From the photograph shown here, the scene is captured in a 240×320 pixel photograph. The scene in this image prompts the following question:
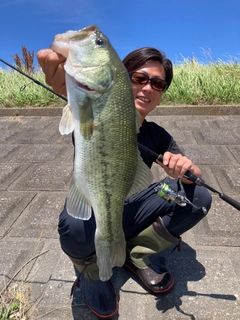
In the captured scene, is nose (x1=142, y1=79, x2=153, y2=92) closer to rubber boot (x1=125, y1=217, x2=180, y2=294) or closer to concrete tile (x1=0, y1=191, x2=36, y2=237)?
rubber boot (x1=125, y1=217, x2=180, y2=294)

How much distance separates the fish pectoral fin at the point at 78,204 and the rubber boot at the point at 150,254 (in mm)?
811

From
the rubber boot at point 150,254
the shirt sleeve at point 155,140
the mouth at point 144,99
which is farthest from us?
the shirt sleeve at point 155,140

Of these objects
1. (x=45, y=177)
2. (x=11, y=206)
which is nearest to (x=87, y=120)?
(x=11, y=206)

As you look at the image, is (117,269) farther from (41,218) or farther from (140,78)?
(140,78)

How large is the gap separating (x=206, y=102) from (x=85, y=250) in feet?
22.1

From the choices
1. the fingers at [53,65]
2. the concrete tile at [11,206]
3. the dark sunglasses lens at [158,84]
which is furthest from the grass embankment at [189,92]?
the fingers at [53,65]

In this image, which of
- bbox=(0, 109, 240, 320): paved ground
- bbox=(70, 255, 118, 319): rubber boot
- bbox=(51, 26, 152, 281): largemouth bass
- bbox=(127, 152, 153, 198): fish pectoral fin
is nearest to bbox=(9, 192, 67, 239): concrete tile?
bbox=(0, 109, 240, 320): paved ground

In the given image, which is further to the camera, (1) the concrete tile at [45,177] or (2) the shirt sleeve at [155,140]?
(1) the concrete tile at [45,177]

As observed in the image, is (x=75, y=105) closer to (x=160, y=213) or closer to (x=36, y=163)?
(x=160, y=213)

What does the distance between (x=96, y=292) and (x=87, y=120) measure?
1298 mm

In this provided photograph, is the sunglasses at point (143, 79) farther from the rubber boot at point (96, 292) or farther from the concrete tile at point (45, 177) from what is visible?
the concrete tile at point (45, 177)

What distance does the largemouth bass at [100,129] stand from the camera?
1542 mm

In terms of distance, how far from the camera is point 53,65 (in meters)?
1.77

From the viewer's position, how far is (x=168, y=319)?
6.65 feet
